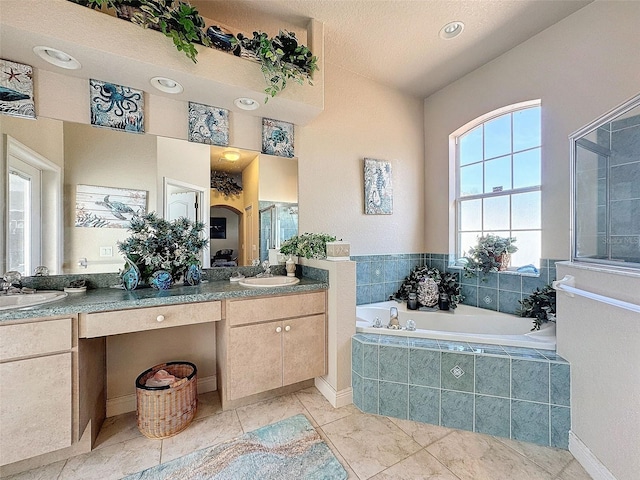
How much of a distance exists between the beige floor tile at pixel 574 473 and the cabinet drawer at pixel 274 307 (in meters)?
1.52

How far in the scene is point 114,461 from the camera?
4.66 feet

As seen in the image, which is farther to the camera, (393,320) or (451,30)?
(393,320)

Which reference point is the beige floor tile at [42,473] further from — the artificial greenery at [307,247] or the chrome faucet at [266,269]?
the artificial greenery at [307,247]

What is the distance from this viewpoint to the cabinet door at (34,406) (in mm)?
1209

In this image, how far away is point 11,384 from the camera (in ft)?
3.97

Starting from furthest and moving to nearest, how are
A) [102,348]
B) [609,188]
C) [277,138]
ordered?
[277,138] < [102,348] < [609,188]

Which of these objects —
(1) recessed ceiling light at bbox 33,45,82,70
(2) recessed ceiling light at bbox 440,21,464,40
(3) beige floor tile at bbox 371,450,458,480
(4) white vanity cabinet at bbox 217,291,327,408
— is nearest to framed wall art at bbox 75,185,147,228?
(1) recessed ceiling light at bbox 33,45,82,70

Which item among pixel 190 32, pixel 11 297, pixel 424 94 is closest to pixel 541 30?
pixel 424 94

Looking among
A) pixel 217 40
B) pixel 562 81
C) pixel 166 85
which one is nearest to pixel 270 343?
pixel 166 85

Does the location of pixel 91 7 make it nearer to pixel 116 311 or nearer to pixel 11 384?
pixel 116 311

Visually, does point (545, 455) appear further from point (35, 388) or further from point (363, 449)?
point (35, 388)

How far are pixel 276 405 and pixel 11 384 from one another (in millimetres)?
1416

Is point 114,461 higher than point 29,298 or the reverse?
the reverse

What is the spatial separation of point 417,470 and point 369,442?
288 mm
